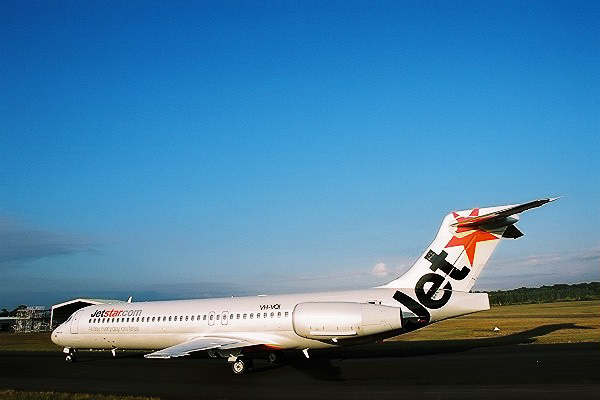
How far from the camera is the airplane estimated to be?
46.6 feet

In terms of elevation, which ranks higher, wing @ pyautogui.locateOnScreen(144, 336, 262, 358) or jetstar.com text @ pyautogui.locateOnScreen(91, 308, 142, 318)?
jetstar.com text @ pyautogui.locateOnScreen(91, 308, 142, 318)

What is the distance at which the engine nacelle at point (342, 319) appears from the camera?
1392 cm

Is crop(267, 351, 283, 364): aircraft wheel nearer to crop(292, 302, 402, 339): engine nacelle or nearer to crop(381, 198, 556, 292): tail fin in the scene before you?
crop(292, 302, 402, 339): engine nacelle

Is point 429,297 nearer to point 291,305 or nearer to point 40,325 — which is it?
point 291,305

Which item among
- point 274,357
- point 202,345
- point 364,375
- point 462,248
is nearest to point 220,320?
point 202,345

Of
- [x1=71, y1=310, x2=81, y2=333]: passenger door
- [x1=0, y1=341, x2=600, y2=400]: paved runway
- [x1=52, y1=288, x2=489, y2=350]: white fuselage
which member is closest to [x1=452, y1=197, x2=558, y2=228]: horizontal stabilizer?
[x1=52, y1=288, x2=489, y2=350]: white fuselage

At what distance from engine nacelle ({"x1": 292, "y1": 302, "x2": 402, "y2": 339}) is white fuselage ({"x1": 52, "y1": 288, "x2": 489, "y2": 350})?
9 cm

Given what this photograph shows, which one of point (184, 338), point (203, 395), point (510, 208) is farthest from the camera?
point (184, 338)

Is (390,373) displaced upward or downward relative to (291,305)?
downward

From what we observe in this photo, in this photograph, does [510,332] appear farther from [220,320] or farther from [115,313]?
[115,313]

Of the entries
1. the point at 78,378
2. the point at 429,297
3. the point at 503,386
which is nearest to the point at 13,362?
the point at 78,378

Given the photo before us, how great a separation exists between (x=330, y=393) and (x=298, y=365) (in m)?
5.43

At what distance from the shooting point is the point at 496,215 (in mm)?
13508

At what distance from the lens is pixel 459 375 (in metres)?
12.8
